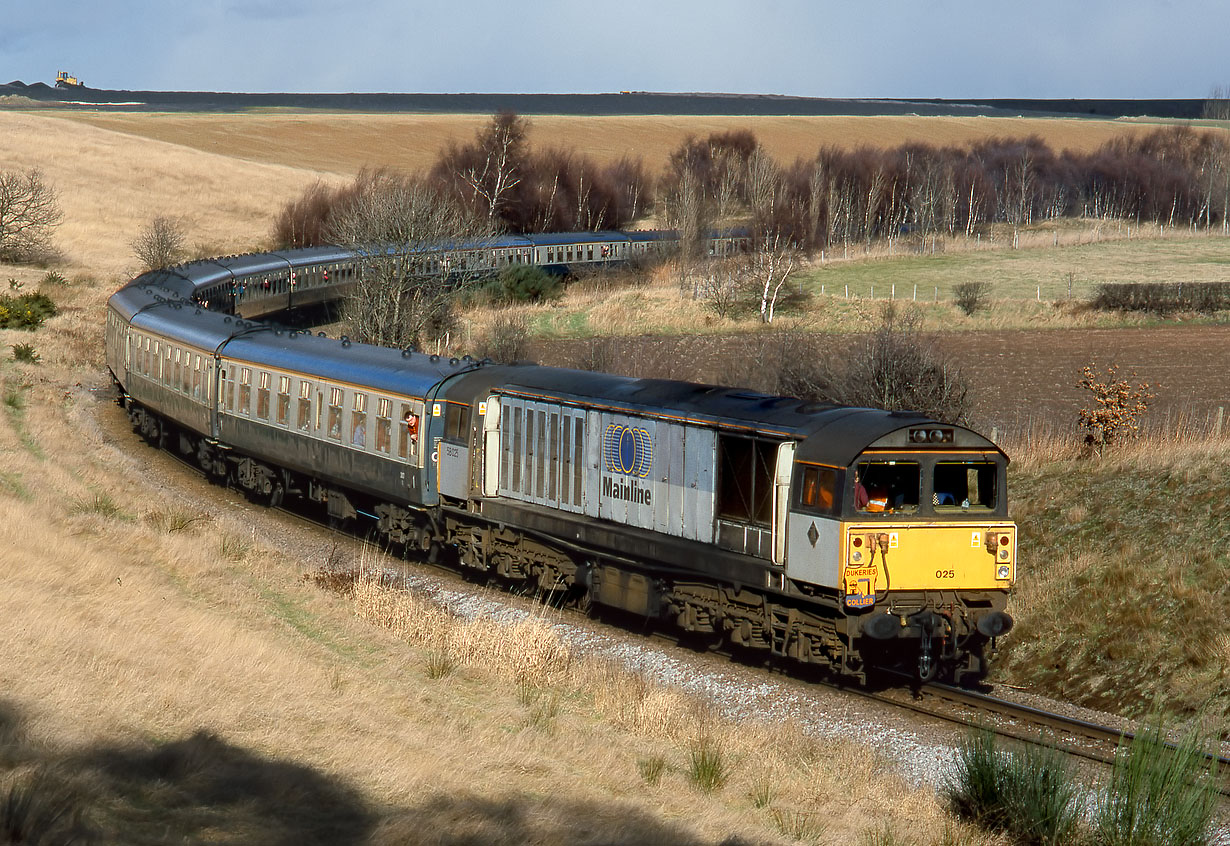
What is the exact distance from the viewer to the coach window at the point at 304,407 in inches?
1001

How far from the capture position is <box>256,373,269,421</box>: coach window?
87.9ft

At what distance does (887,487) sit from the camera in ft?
50.3

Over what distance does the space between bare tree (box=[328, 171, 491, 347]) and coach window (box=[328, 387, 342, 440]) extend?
18.5 meters

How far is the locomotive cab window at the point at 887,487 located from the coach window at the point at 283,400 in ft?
46.4

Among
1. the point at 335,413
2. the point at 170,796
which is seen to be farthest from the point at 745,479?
the point at 335,413

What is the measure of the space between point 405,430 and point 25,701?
11922 mm

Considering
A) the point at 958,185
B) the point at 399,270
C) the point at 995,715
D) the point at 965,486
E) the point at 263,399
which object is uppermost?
the point at 958,185

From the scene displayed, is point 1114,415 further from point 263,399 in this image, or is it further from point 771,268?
point 771,268

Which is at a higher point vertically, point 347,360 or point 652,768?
point 347,360

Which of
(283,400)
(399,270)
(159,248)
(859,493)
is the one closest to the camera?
(859,493)

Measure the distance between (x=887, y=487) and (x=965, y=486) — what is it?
1032 millimetres

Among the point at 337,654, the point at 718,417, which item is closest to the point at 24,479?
the point at 337,654

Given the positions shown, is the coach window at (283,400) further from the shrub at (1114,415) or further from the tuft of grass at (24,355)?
the tuft of grass at (24,355)

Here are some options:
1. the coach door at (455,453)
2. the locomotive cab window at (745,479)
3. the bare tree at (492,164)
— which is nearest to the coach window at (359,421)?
the coach door at (455,453)
